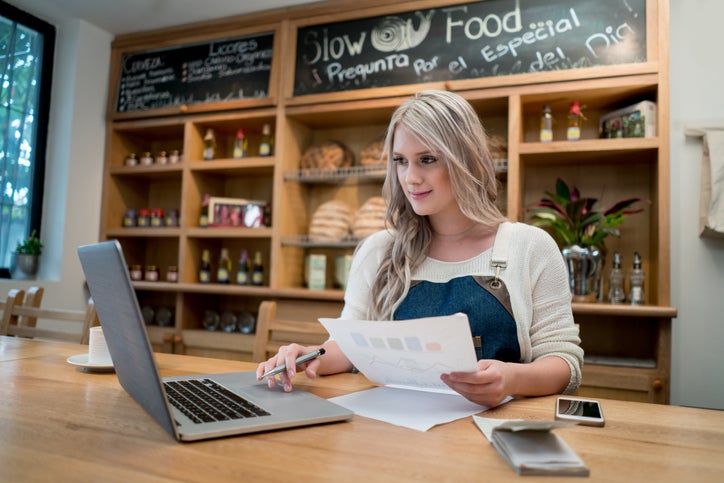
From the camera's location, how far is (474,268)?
1297 mm

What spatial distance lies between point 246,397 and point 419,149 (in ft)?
2.30

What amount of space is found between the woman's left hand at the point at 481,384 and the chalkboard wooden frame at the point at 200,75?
2.40 meters

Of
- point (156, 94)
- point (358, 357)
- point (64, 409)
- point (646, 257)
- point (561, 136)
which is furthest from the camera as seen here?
point (156, 94)

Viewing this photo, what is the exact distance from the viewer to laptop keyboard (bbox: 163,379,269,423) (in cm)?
79

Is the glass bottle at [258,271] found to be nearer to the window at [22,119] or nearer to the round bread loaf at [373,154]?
the round bread loaf at [373,154]

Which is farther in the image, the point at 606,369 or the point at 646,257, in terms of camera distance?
the point at 646,257

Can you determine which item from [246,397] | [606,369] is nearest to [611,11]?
[606,369]

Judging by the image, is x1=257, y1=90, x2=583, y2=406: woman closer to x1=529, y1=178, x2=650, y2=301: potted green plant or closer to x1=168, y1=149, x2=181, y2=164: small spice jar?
x1=529, y1=178, x2=650, y2=301: potted green plant

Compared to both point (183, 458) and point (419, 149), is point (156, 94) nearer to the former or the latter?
point (419, 149)

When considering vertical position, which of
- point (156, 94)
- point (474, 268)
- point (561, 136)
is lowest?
point (474, 268)

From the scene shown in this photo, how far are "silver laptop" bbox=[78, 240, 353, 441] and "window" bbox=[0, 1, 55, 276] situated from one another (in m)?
2.68

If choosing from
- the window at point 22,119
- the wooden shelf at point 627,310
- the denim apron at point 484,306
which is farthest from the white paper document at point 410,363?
the window at point 22,119

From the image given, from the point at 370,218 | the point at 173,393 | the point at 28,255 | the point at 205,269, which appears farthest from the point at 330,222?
the point at 173,393

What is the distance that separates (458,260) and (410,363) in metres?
0.51
